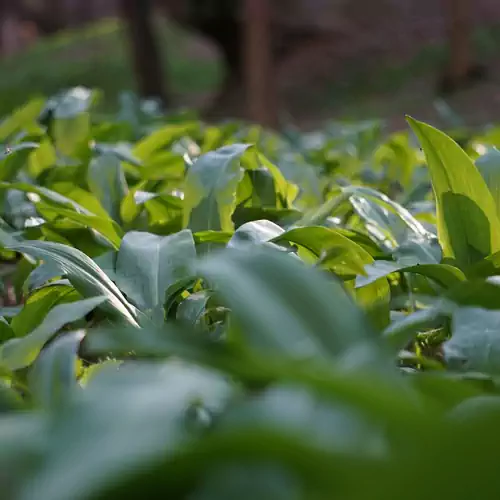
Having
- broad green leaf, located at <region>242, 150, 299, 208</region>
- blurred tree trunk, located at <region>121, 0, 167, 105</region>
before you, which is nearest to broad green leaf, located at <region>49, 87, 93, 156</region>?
broad green leaf, located at <region>242, 150, 299, 208</region>

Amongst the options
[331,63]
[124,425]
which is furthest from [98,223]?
[331,63]

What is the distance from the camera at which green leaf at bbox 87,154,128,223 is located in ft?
4.17

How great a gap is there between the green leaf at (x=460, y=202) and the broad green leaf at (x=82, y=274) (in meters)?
0.34

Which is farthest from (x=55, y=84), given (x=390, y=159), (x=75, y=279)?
(x=75, y=279)

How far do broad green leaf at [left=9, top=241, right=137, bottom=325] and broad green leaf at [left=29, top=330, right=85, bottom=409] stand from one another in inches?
6.5

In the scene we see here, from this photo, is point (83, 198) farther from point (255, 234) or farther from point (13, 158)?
point (255, 234)

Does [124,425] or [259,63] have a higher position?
[124,425]

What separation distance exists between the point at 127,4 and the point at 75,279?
36.0ft

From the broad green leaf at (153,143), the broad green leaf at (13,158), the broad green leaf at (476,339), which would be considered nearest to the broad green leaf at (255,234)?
the broad green leaf at (476,339)

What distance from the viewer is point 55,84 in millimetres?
15531

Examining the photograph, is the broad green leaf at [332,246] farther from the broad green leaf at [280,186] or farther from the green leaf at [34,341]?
the broad green leaf at [280,186]

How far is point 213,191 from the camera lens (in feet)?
3.38

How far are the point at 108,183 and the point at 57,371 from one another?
756mm

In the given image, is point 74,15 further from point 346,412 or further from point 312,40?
point 346,412
